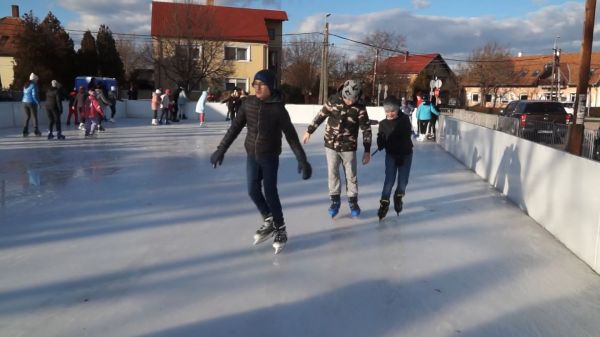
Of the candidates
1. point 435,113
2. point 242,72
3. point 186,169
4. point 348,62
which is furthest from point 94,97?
point 348,62

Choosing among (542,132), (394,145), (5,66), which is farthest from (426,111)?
(5,66)

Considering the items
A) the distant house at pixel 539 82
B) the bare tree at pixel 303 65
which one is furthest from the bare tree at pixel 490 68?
the bare tree at pixel 303 65

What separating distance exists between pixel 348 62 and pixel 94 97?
36.7 metres

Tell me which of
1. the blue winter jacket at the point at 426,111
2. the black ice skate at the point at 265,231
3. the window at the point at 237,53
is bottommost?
the black ice skate at the point at 265,231

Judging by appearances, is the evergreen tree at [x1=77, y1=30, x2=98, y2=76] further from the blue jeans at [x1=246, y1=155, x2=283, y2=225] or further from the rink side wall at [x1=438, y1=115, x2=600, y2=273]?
the blue jeans at [x1=246, y1=155, x2=283, y2=225]

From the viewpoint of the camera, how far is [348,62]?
48.0 meters

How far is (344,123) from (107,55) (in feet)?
136

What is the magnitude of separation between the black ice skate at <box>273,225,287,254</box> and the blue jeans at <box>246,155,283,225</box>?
6cm

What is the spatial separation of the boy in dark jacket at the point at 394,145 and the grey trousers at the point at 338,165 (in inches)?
13.6

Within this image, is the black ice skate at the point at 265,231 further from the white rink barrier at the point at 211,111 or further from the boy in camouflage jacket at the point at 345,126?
the white rink barrier at the point at 211,111

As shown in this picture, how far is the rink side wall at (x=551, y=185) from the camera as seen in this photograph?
158 inches

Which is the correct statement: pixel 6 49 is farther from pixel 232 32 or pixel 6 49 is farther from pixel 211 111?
pixel 211 111

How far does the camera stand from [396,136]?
17.4 ft

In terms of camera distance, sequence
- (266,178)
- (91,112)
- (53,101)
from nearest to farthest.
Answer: (266,178)
(53,101)
(91,112)
